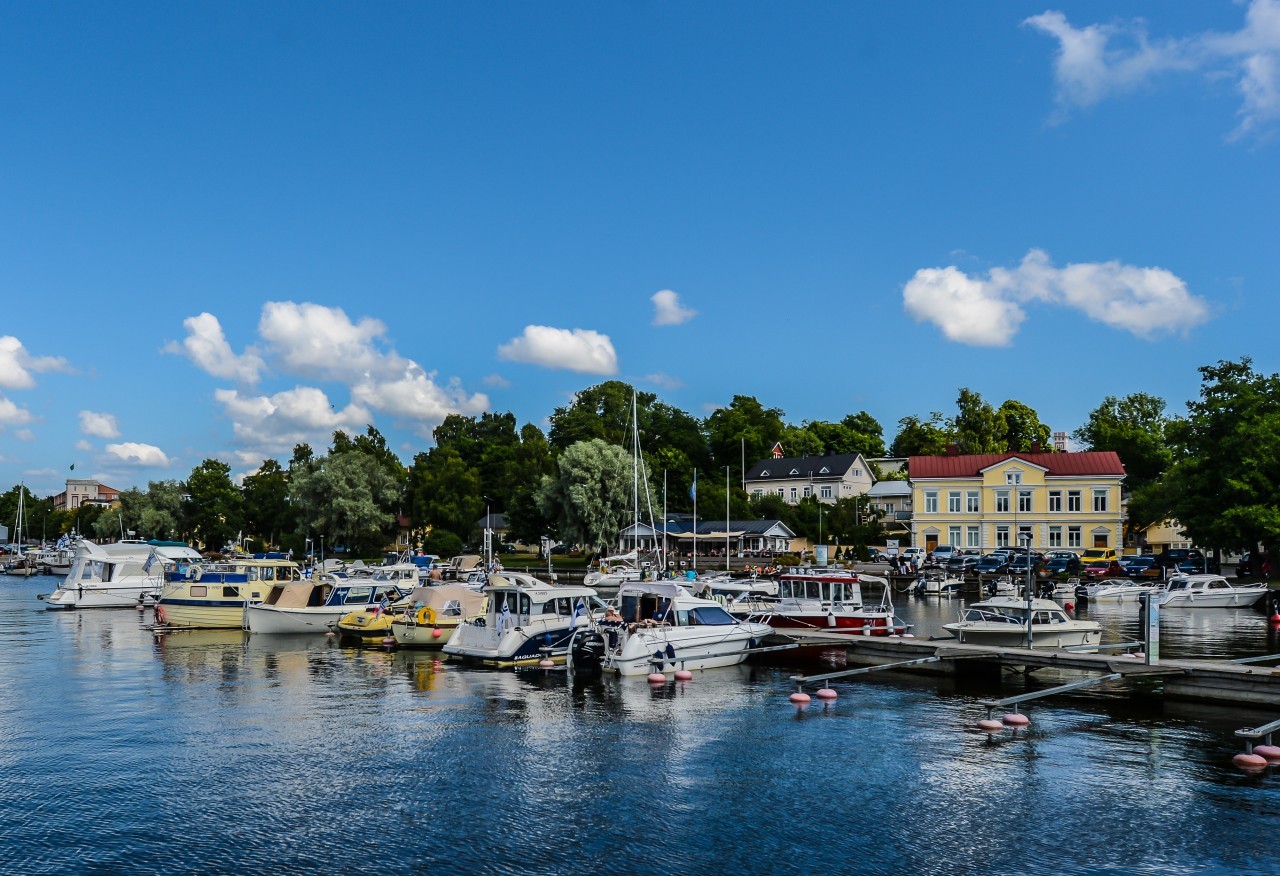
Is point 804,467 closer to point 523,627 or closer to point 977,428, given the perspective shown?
point 977,428

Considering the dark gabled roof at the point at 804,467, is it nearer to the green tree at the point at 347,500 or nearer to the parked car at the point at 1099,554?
the parked car at the point at 1099,554

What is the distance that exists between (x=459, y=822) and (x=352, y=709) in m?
10.6

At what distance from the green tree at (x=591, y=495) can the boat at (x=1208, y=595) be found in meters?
46.8

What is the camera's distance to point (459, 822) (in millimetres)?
16875

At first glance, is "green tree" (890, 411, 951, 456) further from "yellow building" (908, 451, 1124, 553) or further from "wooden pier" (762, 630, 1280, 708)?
"wooden pier" (762, 630, 1280, 708)

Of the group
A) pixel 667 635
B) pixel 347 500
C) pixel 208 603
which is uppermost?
pixel 347 500

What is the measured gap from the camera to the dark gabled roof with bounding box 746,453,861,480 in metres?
132

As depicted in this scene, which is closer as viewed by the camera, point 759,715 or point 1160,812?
point 1160,812

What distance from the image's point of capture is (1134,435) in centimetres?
12512

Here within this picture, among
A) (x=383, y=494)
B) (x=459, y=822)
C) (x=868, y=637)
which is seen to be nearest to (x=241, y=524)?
(x=383, y=494)

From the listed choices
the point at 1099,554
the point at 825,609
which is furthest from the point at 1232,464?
the point at 825,609

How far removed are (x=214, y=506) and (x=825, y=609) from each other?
374ft

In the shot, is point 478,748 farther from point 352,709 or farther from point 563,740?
point 352,709

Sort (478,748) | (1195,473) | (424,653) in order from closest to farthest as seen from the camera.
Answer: (478,748), (424,653), (1195,473)
